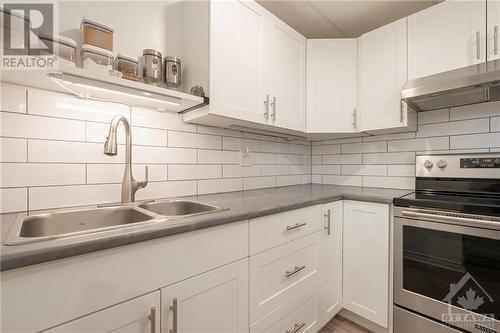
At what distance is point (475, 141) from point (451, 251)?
84 cm

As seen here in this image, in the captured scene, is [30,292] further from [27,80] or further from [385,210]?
[385,210]

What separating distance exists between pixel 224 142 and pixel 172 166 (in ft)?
1.42

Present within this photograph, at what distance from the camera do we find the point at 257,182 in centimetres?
194

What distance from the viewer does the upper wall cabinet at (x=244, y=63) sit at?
4.23 ft

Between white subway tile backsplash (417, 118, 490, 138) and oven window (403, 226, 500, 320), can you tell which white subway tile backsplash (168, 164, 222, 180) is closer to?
oven window (403, 226, 500, 320)

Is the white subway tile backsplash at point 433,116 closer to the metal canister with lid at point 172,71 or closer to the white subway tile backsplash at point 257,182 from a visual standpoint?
the white subway tile backsplash at point 257,182

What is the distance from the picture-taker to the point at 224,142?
1714mm

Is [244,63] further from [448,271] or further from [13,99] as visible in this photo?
[448,271]

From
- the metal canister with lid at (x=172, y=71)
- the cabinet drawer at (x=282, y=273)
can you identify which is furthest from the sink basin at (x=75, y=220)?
the metal canister with lid at (x=172, y=71)

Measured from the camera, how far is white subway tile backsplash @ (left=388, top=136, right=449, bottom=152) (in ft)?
5.68

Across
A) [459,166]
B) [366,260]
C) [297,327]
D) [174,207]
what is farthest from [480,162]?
[174,207]

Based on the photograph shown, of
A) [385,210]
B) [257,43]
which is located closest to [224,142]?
[257,43]

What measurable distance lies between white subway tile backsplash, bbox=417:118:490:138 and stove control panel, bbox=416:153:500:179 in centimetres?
29

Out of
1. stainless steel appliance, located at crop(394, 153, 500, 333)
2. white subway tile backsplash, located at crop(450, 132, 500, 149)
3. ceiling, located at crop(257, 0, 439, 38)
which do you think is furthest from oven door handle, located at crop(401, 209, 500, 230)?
ceiling, located at crop(257, 0, 439, 38)
